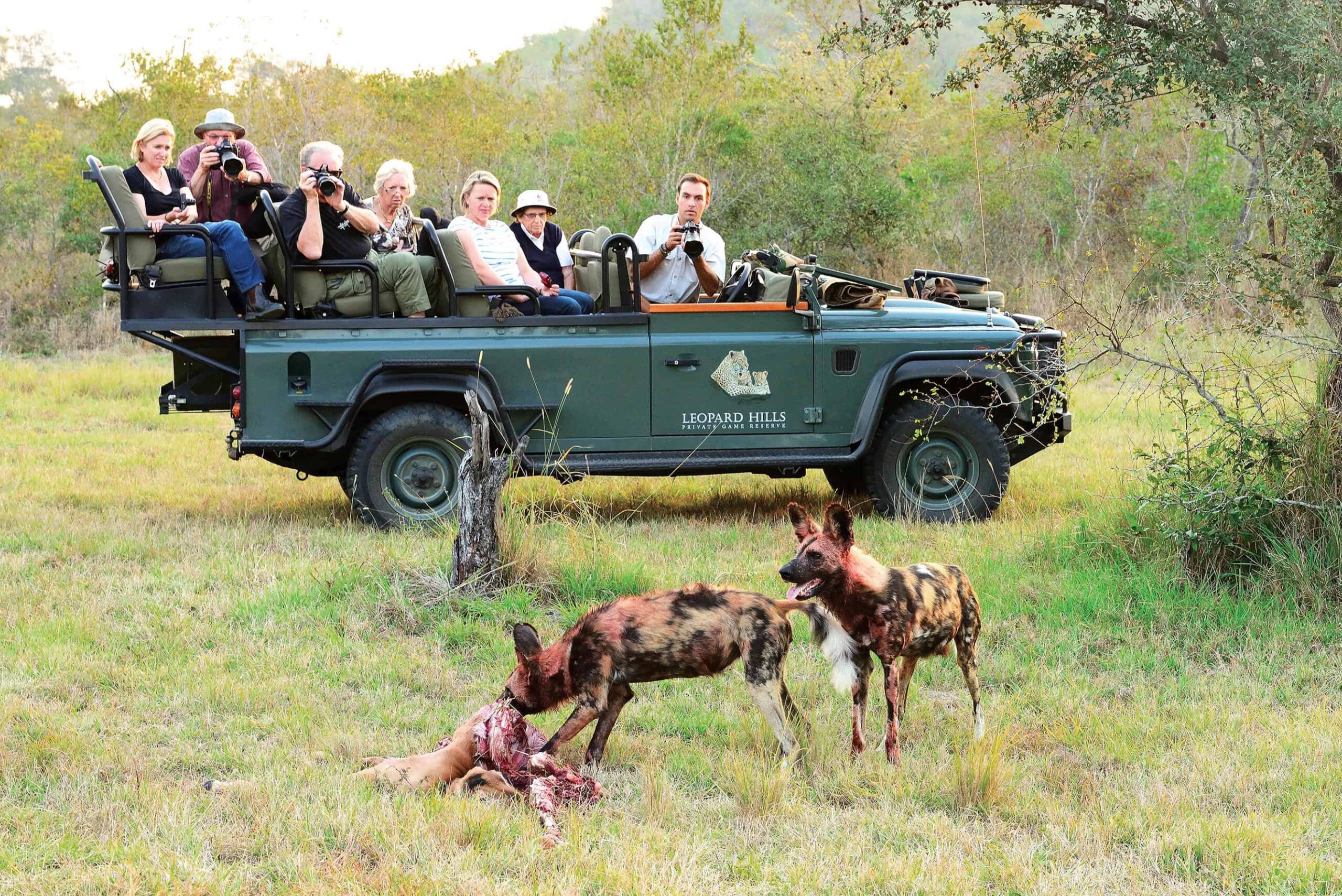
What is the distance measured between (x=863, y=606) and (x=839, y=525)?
285 mm

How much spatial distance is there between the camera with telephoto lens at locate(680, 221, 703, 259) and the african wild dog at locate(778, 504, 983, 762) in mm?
3791

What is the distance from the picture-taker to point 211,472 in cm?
1012

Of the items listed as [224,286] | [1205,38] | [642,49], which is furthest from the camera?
[642,49]

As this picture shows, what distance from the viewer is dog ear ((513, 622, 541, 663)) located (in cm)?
430

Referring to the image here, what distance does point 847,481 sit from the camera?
358 inches

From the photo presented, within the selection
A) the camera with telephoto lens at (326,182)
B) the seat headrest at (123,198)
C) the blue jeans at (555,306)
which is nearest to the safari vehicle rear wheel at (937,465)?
the blue jeans at (555,306)

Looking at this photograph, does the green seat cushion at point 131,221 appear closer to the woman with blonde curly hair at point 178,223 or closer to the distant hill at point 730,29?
the woman with blonde curly hair at point 178,223

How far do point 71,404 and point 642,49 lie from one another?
10.4 metres

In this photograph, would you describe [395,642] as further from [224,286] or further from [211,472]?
[211,472]

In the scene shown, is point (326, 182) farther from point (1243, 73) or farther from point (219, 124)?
point (1243, 73)

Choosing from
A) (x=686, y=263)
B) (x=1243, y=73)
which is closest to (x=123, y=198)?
(x=686, y=263)

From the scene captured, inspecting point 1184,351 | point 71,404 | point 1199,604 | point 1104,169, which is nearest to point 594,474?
point 1199,604

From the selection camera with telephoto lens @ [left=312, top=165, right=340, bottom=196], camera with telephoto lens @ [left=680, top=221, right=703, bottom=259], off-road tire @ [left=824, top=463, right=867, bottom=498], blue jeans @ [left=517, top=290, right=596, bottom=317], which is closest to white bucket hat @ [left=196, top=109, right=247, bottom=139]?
camera with telephoto lens @ [left=312, top=165, right=340, bottom=196]

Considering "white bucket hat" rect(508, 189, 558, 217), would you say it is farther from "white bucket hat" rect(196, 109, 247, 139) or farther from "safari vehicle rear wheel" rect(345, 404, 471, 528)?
"white bucket hat" rect(196, 109, 247, 139)
